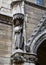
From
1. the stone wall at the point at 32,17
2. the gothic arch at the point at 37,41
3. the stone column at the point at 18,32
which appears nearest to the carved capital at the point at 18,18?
the stone column at the point at 18,32

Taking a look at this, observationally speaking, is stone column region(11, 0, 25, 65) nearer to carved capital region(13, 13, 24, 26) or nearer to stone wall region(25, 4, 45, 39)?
carved capital region(13, 13, 24, 26)

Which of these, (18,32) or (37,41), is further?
(37,41)

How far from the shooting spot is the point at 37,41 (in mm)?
6629

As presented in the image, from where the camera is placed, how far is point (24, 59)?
6.23 m

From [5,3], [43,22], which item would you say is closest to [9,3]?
[5,3]

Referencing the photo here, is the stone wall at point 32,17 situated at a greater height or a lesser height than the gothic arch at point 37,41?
greater

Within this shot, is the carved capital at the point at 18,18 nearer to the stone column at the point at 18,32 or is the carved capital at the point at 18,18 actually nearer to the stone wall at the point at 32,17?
the stone column at the point at 18,32

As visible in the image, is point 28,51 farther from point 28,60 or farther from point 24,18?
point 24,18

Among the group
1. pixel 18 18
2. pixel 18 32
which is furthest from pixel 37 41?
pixel 18 18

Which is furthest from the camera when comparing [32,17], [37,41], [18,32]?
[32,17]

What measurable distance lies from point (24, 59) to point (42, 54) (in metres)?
1.70

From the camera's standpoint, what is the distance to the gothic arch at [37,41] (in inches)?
257

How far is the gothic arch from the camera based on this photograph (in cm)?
652

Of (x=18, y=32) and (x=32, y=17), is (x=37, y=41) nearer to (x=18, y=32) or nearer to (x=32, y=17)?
(x=18, y=32)
